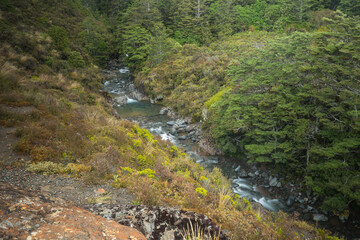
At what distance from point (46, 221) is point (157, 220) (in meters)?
2.23

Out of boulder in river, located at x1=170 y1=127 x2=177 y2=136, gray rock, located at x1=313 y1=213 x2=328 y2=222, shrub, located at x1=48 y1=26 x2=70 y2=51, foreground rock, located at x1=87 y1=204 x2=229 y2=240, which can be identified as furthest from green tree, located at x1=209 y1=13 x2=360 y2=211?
shrub, located at x1=48 y1=26 x2=70 y2=51

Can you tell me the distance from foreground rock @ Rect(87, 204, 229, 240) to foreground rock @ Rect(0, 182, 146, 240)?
39 cm

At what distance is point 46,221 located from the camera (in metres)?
3.48

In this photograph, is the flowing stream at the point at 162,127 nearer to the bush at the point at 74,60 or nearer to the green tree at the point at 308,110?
the green tree at the point at 308,110

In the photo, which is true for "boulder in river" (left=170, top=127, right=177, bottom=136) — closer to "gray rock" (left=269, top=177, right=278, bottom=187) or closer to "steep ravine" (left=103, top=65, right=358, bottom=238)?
"steep ravine" (left=103, top=65, right=358, bottom=238)

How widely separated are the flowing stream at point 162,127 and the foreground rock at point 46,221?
1192 cm

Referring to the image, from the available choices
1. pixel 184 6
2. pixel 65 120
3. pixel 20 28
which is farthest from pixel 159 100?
pixel 184 6

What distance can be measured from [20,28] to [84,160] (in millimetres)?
19244

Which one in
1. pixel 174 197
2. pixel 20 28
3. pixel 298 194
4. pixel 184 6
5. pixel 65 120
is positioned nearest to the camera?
pixel 174 197

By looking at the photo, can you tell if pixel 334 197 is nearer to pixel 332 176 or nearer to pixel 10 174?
pixel 332 176

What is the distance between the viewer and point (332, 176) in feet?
37.3

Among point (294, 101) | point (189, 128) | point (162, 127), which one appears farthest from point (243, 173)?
point (162, 127)

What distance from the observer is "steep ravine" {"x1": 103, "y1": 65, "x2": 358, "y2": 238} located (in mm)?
12453

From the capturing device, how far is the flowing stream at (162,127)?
14.2 meters
